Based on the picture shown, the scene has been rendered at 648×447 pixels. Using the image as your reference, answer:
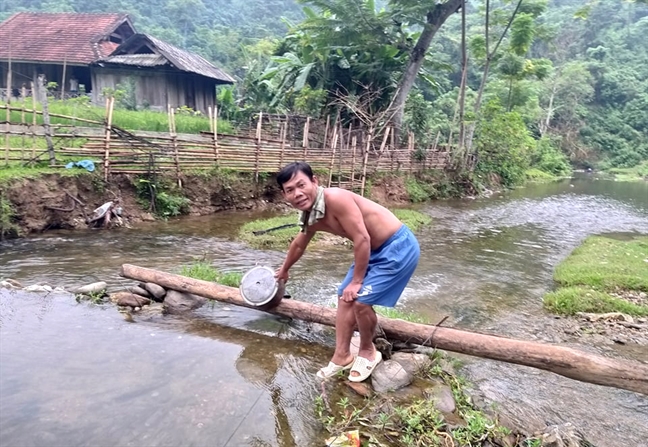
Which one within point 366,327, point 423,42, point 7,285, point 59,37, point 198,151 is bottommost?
A: point 7,285

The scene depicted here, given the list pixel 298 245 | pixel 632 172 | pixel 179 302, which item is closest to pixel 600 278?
pixel 298 245

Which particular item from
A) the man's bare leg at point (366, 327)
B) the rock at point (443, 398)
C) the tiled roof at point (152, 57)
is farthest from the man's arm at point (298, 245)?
the tiled roof at point (152, 57)

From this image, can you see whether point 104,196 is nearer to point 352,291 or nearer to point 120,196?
point 120,196

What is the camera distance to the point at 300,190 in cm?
353

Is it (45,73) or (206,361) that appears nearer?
(206,361)

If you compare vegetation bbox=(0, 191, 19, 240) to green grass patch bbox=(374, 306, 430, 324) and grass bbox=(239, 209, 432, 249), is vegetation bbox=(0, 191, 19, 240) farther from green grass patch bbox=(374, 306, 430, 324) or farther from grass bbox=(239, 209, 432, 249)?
green grass patch bbox=(374, 306, 430, 324)

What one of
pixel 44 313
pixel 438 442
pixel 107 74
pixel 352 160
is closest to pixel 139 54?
pixel 107 74

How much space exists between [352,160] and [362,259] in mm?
11663

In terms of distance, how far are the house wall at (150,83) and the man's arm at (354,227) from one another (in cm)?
1959

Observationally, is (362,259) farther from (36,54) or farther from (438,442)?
(36,54)

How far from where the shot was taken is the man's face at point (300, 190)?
11.6 ft

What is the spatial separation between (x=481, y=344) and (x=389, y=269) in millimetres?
1056

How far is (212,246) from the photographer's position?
9055 mm

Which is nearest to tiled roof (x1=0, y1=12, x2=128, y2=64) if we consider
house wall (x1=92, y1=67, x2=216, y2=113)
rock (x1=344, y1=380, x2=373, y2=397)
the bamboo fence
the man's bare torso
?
house wall (x1=92, y1=67, x2=216, y2=113)
